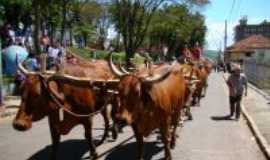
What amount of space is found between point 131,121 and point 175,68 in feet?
9.33

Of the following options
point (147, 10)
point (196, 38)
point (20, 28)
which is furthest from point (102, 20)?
point (20, 28)

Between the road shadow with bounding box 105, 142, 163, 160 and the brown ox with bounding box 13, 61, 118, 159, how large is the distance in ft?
2.49

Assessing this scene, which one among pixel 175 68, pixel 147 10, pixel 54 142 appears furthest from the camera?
pixel 147 10

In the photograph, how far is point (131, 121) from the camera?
844 cm

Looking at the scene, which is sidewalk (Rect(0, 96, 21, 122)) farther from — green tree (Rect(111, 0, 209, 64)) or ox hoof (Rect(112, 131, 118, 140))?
green tree (Rect(111, 0, 209, 64))

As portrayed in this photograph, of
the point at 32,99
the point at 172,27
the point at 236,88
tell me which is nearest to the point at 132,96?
the point at 32,99

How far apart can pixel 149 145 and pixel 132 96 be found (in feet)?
10.8

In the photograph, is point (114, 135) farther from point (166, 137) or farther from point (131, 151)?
point (166, 137)

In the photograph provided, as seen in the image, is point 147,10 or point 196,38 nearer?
point 147,10

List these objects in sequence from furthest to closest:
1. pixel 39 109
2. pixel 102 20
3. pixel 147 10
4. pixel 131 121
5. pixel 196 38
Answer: pixel 196 38
pixel 102 20
pixel 147 10
pixel 39 109
pixel 131 121

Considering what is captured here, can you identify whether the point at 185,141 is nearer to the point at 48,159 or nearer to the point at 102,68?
the point at 102,68

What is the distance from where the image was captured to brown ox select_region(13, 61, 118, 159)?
8.84m

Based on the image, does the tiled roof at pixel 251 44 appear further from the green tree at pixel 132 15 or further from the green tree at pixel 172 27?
the green tree at pixel 132 15

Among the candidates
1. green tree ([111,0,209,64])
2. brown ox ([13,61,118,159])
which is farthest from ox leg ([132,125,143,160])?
green tree ([111,0,209,64])
